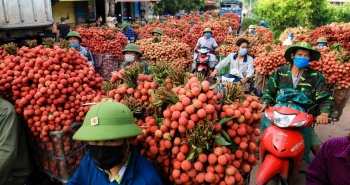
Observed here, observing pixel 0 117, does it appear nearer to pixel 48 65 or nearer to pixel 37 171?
pixel 48 65

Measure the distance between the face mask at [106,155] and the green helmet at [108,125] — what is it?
3.7 inches

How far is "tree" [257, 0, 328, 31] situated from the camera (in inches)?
773

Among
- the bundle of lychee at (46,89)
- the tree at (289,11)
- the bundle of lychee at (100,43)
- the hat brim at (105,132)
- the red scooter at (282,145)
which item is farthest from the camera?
the tree at (289,11)

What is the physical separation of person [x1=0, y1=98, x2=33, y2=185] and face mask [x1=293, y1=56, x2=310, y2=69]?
10.5 feet

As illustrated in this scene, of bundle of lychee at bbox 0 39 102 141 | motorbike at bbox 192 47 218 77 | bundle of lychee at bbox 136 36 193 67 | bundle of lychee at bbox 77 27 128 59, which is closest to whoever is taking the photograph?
bundle of lychee at bbox 0 39 102 141

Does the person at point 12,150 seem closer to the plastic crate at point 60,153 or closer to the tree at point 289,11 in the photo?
the plastic crate at point 60,153

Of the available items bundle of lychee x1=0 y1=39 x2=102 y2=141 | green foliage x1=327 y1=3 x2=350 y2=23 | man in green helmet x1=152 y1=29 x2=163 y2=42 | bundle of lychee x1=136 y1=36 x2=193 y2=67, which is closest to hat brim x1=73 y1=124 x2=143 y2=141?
bundle of lychee x1=0 y1=39 x2=102 y2=141

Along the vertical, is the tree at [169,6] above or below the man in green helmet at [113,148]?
above

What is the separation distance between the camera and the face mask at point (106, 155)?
6.06 feet

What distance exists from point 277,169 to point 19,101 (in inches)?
108

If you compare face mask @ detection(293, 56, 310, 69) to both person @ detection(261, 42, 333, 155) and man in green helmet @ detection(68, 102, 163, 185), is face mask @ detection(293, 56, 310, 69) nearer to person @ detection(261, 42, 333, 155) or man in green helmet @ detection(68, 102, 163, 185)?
person @ detection(261, 42, 333, 155)

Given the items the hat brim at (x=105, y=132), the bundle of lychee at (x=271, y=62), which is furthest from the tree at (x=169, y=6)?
the hat brim at (x=105, y=132)

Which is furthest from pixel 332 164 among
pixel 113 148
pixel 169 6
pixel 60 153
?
pixel 169 6

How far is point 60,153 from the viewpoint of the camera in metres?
2.71
